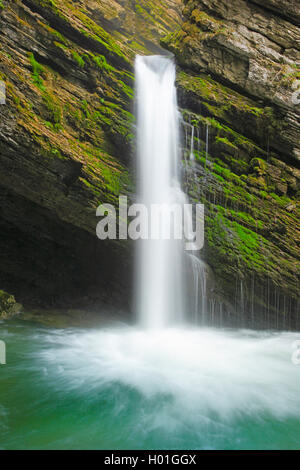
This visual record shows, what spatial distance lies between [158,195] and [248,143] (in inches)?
177

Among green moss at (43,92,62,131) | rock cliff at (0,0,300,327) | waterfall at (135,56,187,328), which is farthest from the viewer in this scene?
waterfall at (135,56,187,328)

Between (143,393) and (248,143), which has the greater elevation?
(248,143)

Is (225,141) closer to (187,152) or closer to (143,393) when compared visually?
(187,152)

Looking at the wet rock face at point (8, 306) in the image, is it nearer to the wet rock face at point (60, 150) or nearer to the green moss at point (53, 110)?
the wet rock face at point (60, 150)

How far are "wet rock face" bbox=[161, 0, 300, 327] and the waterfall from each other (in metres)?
0.82

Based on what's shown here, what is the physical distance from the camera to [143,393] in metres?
5.31

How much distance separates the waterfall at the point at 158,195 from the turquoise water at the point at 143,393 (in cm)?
190

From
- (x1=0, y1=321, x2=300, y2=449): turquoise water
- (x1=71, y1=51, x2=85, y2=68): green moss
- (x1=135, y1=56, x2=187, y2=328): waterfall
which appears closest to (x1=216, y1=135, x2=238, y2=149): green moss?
(x1=135, y1=56, x2=187, y2=328): waterfall

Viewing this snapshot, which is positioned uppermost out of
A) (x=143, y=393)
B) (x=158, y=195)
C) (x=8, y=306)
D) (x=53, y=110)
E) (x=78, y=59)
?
(x=78, y=59)

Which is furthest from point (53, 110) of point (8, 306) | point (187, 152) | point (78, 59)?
point (8, 306)

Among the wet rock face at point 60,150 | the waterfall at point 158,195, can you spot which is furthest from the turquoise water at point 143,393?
the wet rock face at point 60,150

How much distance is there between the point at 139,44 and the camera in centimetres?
2286

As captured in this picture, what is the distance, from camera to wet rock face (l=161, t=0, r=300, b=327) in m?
10.3

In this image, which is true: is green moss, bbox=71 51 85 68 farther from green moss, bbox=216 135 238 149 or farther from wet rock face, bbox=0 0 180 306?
green moss, bbox=216 135 238 149
